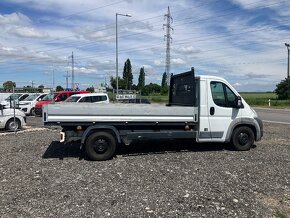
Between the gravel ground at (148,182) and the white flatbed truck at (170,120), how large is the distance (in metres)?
0.51

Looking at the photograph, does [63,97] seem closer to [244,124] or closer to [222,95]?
[222,95]

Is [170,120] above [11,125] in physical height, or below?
above

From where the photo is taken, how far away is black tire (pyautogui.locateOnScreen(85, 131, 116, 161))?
340 inches

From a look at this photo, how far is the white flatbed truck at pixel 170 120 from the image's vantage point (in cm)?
852

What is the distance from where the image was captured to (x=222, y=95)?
32.5 feet

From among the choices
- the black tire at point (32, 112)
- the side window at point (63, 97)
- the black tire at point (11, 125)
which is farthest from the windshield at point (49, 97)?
the black tire at point (11, 125)

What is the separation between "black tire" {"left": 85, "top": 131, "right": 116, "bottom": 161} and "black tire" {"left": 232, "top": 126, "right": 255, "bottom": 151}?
11.9 feet

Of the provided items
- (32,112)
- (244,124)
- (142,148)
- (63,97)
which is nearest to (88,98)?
(63,97)

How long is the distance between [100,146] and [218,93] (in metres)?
3.71

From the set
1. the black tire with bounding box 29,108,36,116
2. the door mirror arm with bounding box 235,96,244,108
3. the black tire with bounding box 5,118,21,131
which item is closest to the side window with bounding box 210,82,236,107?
the door mirror arm with bounding box 235,96,244,108

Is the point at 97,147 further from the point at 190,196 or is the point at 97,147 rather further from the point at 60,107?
the point at 190,196

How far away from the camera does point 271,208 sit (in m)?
5.37

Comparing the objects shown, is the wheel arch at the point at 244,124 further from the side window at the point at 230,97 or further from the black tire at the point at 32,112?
the black tire at the point at 32,112

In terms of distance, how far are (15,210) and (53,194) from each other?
0.84m
